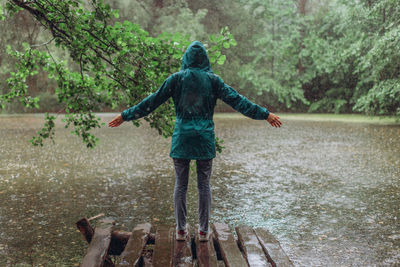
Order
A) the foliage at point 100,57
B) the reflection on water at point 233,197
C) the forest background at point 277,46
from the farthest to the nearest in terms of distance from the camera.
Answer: the forest background at point 277,46 → the foliage at point 100,57 → the reflection on water at point 233,197

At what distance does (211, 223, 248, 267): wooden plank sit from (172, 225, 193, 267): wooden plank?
0.28m

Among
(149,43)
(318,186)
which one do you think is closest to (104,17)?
(149,43)

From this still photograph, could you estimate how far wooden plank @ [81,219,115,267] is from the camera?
130 inches

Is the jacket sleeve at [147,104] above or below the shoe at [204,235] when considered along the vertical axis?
above

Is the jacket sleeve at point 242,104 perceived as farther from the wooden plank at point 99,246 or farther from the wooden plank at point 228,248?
the wooden plank at point 99,246

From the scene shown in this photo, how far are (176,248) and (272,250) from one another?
85cm

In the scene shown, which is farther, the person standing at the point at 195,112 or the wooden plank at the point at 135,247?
the person standing at the point at 195,112

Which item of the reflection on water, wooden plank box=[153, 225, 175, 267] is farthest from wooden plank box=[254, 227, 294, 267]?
wooden plank box=[153, 225, 175, 267]

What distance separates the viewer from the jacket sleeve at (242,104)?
12.0ft

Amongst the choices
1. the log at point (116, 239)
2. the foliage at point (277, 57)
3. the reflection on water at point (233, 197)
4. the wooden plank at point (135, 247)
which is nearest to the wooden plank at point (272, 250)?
the reflection on water at point (233, 197)

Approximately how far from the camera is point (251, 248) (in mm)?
3592

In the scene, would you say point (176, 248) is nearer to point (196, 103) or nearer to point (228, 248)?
point (228, 248)

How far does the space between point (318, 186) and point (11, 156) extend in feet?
27.5

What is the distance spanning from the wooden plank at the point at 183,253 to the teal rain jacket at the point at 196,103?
805mm
